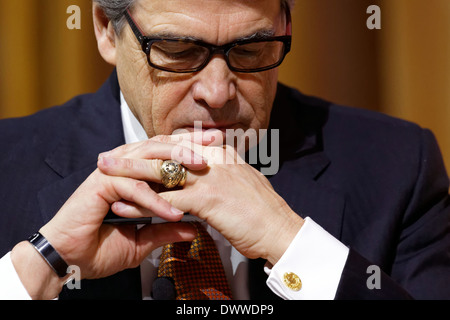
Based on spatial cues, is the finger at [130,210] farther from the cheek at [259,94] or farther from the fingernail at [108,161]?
the cheek at [259,94]

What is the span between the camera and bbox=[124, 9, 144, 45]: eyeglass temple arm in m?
1.22

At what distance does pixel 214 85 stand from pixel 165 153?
204 millimetres

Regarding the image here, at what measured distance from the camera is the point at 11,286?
1082mm

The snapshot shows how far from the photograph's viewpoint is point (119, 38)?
132 centimetres

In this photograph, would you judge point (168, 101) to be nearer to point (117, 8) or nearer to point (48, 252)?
point (117, 8)

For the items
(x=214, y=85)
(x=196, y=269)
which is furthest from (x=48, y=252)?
(x=214, y=85)

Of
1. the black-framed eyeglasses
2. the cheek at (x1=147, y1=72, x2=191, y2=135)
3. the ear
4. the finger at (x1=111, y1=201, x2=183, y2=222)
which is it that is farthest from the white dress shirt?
the ear

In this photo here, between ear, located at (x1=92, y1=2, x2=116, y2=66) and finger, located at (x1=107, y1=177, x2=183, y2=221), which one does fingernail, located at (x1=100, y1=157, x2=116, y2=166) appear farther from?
ear, located at (x1=92, y1=2, x2=116, y2=66)

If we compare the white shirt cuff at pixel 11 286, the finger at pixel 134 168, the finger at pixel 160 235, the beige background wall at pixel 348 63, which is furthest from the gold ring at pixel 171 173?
the beige background wall at pixel 348 63

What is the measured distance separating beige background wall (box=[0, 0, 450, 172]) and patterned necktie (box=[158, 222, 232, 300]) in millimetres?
1033

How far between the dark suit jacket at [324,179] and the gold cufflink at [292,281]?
0.74 feet

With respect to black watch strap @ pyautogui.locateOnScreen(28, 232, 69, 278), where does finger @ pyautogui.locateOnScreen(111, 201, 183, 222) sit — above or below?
above

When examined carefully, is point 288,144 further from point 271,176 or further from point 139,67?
point 139,67
